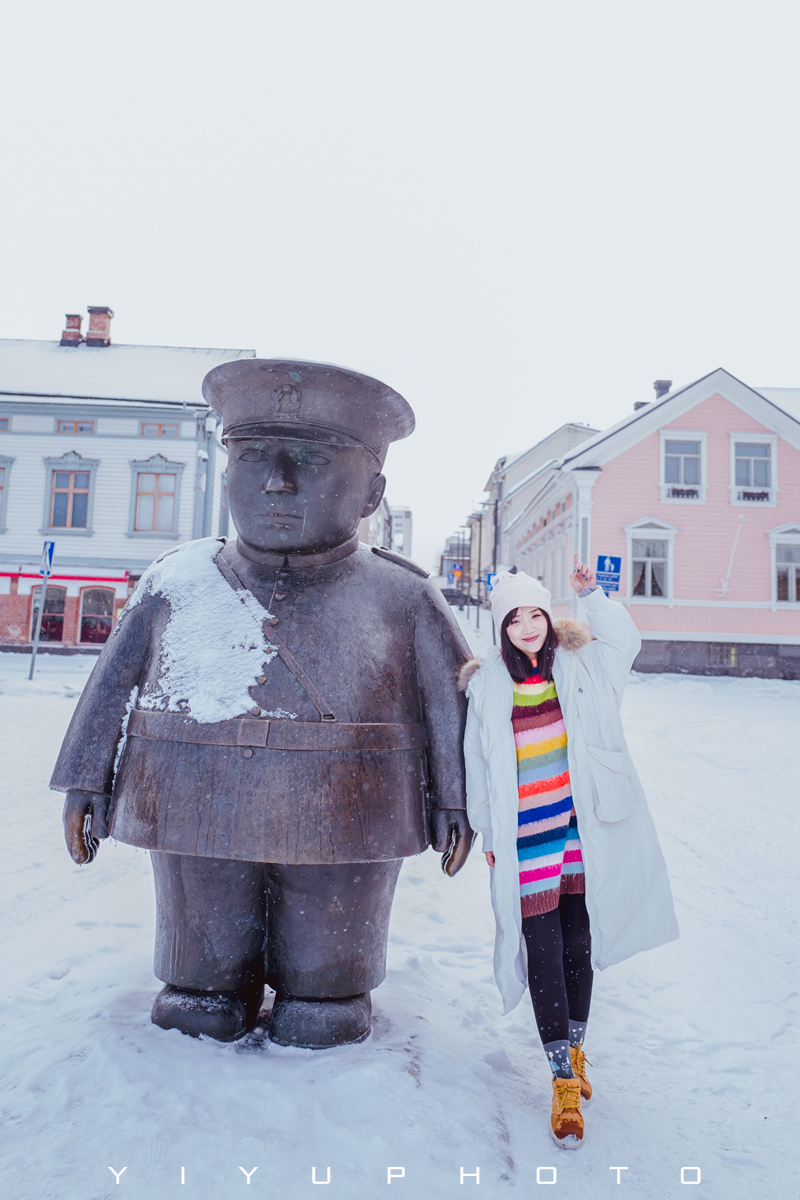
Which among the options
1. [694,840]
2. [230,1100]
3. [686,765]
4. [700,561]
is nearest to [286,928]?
[230,1100]

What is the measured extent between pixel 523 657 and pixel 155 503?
1600cm

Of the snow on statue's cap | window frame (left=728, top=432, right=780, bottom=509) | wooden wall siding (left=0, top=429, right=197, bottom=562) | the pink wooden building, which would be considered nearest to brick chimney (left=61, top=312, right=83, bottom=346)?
wooden wall siding (left=0, top=429, right=197, bottom=562)

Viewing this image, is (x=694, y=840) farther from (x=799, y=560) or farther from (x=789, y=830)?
(x=799, y=560)

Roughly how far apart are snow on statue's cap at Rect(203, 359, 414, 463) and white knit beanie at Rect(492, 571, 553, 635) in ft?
2.10

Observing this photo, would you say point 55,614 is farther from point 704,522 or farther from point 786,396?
point 786,396

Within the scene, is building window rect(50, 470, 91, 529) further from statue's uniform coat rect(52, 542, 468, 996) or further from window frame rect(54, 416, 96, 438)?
statue's uniform coat rect(52, 542, 468, 996)

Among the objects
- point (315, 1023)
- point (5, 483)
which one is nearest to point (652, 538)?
point (5, 483)

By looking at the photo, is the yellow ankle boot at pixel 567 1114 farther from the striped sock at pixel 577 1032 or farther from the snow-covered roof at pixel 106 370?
the snow-covered roof at pixel 106 370

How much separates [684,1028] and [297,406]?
2.56 m

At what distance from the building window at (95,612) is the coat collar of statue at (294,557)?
1555 cm

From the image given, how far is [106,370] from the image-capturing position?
18.5m

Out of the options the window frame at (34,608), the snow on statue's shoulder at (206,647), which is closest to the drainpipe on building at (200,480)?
the window frame at (34,608)

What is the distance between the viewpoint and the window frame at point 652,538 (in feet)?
54.0

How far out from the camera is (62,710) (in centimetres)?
927
